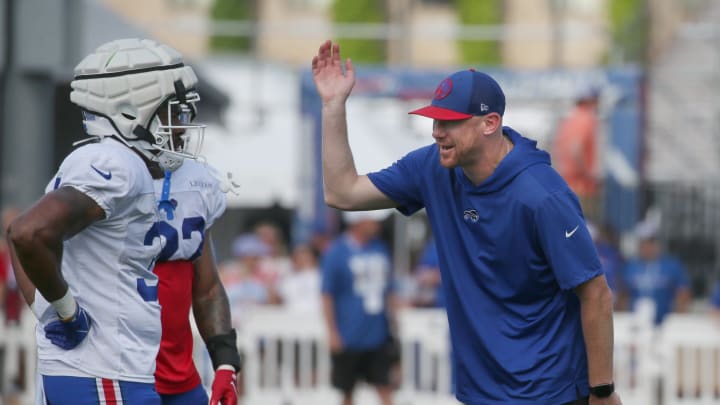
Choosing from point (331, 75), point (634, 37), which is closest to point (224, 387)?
point (331, 75)

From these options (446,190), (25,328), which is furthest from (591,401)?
(25,328)

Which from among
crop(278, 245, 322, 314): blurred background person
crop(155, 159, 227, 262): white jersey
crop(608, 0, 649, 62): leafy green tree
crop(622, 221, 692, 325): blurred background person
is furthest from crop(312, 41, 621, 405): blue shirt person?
crop(608, 0, 649, 62): leafy green tree

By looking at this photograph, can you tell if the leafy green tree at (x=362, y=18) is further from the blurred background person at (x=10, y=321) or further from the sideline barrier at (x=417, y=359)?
the sideline barrier at (x=417, y=359)

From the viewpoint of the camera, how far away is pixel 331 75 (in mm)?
5301

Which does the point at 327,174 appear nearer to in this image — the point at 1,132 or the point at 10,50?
the point at 10,50

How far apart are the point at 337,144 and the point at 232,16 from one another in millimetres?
30183

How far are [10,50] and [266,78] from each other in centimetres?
998

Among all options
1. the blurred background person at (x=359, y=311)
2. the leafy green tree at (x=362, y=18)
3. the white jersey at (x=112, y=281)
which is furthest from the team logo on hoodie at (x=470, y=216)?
the leafy green tree at (x=362, y=18)

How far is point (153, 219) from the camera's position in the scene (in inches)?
180

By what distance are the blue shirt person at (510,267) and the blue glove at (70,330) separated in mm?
1318

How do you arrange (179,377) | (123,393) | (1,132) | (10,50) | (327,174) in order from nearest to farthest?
1. (123,393)
2. (179,377)
3. (327,174)
4. (10,50)
5. (1,132)

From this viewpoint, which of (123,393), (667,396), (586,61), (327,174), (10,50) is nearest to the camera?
(123,393)

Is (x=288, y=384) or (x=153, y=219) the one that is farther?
(x=288, y=384)

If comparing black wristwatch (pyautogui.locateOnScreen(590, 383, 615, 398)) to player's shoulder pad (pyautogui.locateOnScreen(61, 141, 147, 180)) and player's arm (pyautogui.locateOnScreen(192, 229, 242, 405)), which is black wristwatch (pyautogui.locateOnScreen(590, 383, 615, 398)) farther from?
player's shoulder pad (pyautogui.locateOnScreen(61, 141, 147, 180))
